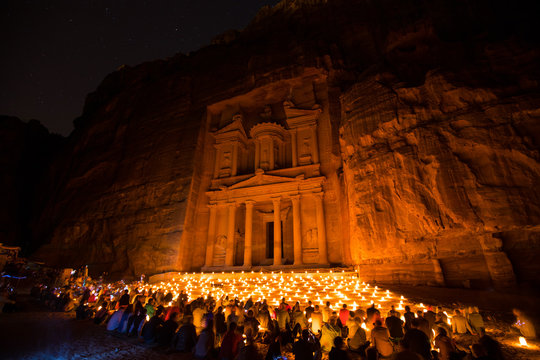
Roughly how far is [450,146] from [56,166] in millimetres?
40502

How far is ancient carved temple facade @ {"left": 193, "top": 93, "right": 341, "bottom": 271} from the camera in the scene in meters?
19.9

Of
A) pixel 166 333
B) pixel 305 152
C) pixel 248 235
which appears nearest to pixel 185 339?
pixel 166 333

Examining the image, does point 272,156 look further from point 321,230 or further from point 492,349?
point 492,349

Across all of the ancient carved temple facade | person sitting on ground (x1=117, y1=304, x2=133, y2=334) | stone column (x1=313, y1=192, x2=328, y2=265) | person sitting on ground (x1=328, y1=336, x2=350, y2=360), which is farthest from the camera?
the ancient carved temple facade

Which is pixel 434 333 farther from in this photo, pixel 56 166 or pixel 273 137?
pixel 56 166

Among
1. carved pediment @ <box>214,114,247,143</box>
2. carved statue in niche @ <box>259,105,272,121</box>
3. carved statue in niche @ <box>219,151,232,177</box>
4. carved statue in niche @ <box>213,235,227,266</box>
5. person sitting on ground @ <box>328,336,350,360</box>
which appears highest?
carved statue in niche @ <box>259,105,272,121</box>

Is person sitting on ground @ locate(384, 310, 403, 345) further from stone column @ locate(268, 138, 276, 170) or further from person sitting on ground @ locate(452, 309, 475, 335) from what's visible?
stone column @ locate(268, 138, 276, 170)

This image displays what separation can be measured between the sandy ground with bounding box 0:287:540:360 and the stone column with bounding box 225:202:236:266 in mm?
10698

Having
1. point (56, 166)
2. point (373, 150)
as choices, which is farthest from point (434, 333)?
point (56, 166)

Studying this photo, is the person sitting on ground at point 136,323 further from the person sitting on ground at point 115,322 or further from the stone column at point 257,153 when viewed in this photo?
the stone column at point 257,153

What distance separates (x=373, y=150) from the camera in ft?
48.5

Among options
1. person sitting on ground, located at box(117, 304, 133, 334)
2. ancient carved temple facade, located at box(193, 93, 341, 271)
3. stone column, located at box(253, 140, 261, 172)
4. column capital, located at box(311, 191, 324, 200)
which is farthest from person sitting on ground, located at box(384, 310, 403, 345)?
stone column, located at box(253, 140, 261, 172)

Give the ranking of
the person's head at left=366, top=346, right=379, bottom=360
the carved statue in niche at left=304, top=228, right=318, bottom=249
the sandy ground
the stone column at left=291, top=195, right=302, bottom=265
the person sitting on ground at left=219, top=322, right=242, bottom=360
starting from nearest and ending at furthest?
the person's head at left=366, top=346, right=379, bottom=360
the person sitting on ground at left=219, top=322, right=242, bottom=360
the sandy ground
the stone column at left=291, top=195, right=302, bottom=265
the carved statue in niche at left=304, top=228, right=318, bottom=249

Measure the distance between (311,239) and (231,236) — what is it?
6.25 m
